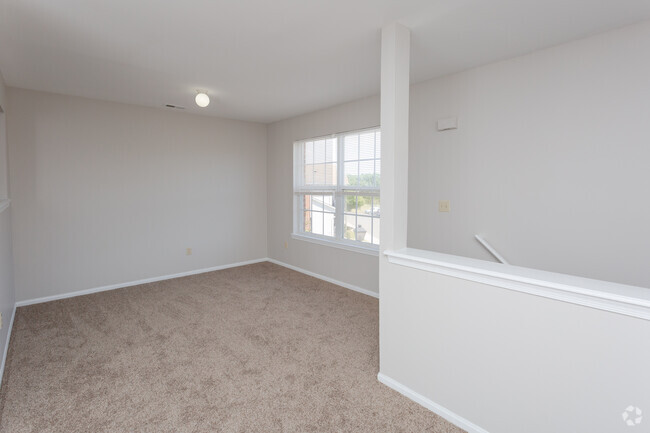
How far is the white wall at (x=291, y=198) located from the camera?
4055 mm

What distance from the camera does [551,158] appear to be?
2.50m

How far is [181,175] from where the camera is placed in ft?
15.9

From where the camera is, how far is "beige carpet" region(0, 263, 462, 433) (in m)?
1.89

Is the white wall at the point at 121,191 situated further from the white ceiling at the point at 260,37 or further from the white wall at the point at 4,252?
the white ceiling at the point at 260,37

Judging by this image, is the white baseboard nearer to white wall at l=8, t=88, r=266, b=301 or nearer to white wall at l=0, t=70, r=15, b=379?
white wall at l=0, t=70, r=15, b=379

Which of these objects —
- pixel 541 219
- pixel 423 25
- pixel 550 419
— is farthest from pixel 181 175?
pixel 550 419

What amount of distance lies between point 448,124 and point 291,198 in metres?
2.90

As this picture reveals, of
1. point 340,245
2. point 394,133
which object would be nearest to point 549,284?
point 394,133

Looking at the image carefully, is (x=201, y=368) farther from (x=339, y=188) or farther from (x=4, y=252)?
(x=339, y=188)

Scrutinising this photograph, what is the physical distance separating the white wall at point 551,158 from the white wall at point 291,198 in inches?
38.3

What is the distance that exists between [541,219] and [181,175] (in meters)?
4.62

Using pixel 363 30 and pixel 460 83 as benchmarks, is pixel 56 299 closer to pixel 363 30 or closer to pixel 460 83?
pixel 363 30

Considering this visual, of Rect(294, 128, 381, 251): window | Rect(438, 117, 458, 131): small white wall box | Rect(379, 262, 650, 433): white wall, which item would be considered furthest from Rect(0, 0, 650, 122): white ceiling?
Rect(379, 262, 650, 433): white wall

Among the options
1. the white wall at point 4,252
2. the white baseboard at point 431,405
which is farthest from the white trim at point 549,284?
the white wall at point 4,252
